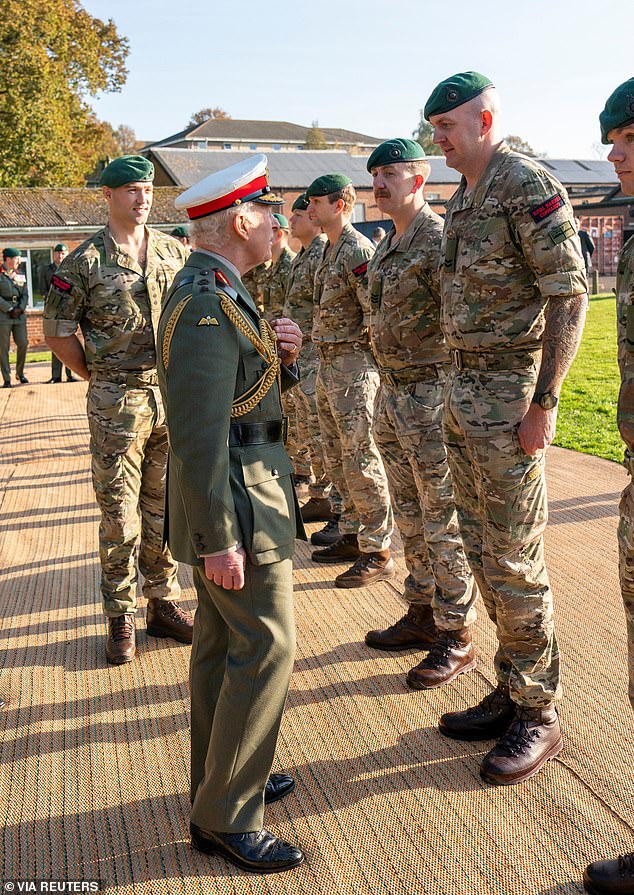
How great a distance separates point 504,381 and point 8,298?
13.3 m

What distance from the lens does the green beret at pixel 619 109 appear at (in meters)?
2.47

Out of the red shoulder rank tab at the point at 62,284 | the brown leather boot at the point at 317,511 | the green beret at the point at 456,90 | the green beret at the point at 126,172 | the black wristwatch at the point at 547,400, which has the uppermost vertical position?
the green beret at the point at 456,90

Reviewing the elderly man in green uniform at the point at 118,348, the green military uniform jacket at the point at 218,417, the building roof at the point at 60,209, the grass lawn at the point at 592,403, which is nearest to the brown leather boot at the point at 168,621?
the elderly man in green uniform at the point at 118,348

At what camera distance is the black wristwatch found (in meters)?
2.97

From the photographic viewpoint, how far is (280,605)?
277cm

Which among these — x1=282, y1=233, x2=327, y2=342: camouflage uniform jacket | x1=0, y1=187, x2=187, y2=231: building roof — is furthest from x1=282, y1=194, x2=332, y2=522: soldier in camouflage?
x1=0, y1=187, x2=187, y2=231: building roof

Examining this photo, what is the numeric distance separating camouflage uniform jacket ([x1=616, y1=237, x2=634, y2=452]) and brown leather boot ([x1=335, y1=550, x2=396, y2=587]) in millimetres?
2747

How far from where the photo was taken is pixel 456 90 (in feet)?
10.3

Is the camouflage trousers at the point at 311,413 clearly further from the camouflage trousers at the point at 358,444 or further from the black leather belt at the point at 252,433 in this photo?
the black leather belt at the point at 252,433

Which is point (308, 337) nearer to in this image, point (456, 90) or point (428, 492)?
point (428, 492)

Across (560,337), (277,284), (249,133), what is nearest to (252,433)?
(560,337)

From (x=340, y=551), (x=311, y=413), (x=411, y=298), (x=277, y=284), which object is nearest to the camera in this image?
(x=411, y=298)

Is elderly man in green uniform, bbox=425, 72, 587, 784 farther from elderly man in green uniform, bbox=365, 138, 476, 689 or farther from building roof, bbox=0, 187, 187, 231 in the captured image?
building roof, bbox=0, 187, 187, 231

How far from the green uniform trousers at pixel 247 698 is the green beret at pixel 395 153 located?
2.22 metres
